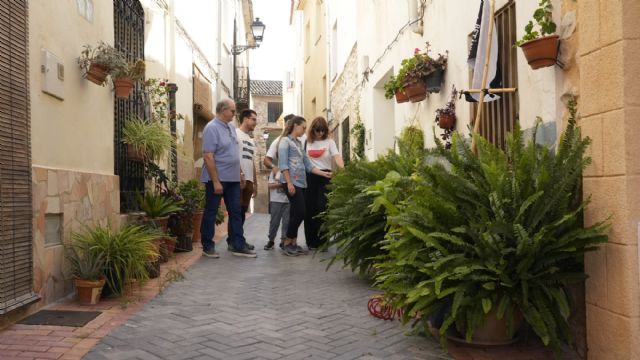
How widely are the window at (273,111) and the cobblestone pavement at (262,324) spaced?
34.9 meters

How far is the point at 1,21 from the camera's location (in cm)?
355

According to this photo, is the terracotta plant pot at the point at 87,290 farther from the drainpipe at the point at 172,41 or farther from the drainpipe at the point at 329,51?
the drainpipe at the point at 329,51

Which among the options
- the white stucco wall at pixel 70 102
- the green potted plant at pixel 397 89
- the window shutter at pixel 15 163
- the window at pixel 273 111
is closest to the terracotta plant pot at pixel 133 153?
the white stucco wall at pixel 70 102

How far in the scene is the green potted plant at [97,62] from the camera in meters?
4.80

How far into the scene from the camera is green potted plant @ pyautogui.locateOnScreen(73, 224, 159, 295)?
4.39 metres

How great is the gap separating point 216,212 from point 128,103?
160 cm

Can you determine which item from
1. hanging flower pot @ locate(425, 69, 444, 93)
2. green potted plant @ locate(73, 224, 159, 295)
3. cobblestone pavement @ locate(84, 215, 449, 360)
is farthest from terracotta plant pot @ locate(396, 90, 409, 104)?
green potted plant @ locate(73, 224, 159, 295)

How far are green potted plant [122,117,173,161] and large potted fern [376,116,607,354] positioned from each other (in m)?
3.94

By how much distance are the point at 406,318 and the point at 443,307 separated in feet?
0.69

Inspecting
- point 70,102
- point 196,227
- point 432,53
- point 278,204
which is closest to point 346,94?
point 196,227

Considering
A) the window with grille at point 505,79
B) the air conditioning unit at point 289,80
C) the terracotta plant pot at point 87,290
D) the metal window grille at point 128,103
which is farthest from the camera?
the air conditioning unit at point 289,80

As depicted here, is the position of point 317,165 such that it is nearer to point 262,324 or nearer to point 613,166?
point 262,324

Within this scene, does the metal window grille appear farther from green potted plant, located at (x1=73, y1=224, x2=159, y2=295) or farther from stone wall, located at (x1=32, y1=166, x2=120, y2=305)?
green potted plant, located at (x1=73, y1=224, x2=159, y2=295)

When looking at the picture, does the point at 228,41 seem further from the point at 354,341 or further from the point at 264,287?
the point at 354,341
